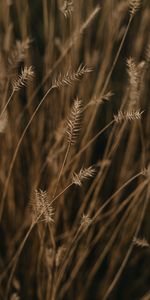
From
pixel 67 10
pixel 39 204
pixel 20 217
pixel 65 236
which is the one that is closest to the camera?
pixel 39 204

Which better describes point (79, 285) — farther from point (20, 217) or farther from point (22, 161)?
point (22, 161)

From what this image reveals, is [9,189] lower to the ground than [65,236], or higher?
higher

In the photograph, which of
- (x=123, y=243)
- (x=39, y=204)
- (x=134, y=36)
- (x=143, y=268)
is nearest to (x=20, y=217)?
(x=123, y=243)

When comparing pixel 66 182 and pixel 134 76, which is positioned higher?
pixel 134 76

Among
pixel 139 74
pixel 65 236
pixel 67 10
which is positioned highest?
pixel 67 10

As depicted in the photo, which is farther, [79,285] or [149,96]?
[149,96]

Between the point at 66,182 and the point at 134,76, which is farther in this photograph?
the point at 66,182

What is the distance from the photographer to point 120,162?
1229 millimetres

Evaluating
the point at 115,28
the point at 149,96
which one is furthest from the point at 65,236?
the point at 149,96

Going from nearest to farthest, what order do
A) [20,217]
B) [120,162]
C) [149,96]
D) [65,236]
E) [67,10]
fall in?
[67,10] < [65,236] < [20,217] < [120,162] < [149,96]

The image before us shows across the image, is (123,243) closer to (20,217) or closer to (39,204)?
(20,217)

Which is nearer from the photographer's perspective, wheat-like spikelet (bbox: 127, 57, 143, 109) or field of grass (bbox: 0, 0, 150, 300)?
wheat-like spikelet (bbox: 127, 57, 143, 109)

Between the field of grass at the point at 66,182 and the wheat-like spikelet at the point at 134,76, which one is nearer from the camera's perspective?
the wheat-like spikelet at the point at 134,76

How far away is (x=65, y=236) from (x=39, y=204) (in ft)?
1.25
